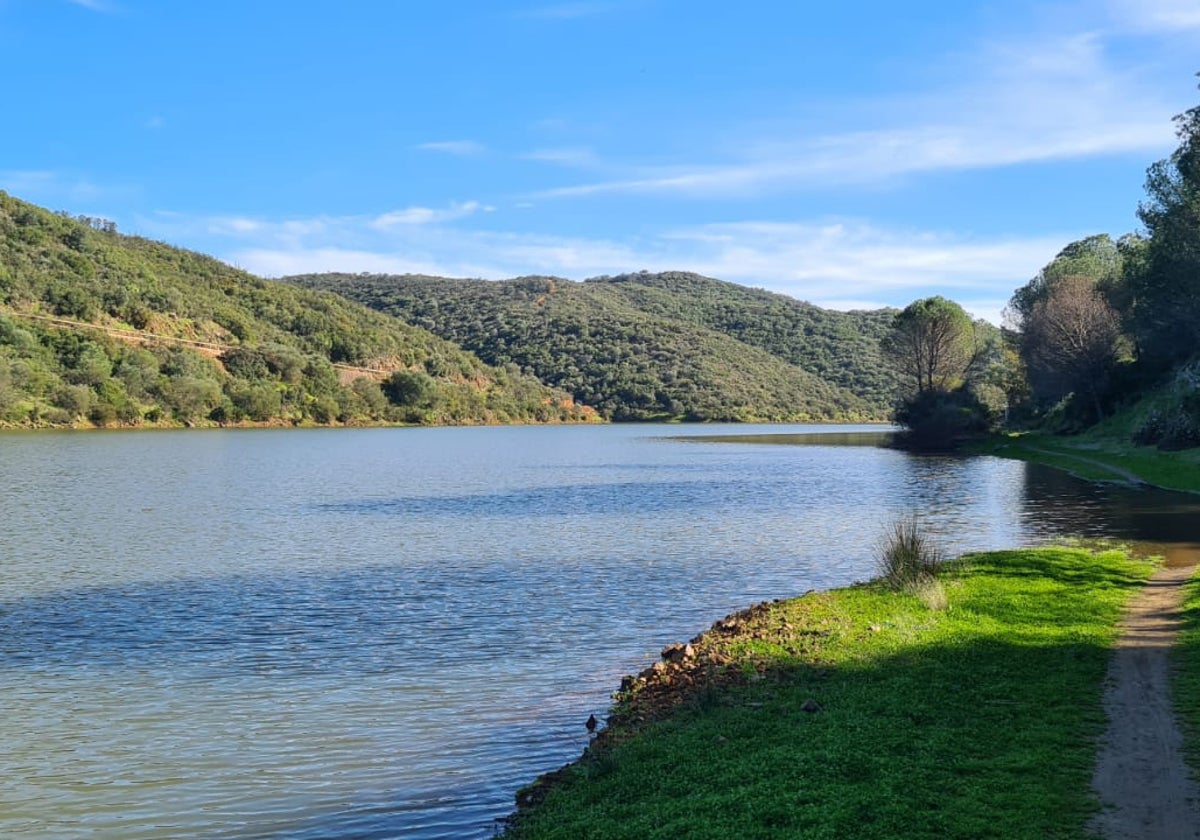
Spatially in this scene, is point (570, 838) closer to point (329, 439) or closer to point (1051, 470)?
point (1051, 470)

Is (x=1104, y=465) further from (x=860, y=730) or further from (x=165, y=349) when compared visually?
(x=165, y=349)

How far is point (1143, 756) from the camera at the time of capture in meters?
9.95

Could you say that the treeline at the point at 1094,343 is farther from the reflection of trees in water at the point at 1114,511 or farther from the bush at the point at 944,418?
the reflection of trees in water at the point at 1114,511

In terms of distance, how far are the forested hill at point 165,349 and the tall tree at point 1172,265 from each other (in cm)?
11061

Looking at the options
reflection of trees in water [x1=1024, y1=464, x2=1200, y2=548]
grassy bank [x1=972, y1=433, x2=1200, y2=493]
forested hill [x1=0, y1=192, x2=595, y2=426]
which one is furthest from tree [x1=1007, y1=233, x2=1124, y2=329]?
forested hill [x1=0, y1=192, x2=595, y2=426]

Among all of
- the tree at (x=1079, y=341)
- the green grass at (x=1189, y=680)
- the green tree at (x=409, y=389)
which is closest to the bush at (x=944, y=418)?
the tree at (x=1079, y=341)

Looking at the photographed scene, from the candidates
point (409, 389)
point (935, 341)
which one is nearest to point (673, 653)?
point (935, 341)

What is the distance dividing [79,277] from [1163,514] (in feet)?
485

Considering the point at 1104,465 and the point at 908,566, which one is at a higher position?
the point at 1104,465

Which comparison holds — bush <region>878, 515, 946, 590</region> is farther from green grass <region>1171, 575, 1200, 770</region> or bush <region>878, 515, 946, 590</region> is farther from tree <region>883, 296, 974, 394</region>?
tree <region>883, 296, 974, 394</region>

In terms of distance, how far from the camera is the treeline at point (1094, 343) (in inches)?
2290

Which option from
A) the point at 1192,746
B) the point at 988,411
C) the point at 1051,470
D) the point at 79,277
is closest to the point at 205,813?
the point at 1192,746

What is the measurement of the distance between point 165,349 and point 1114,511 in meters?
130

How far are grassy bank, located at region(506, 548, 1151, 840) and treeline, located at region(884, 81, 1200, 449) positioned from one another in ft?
152
